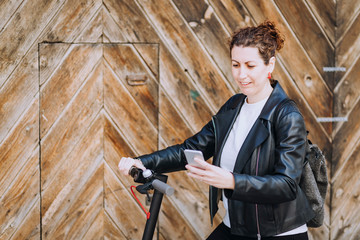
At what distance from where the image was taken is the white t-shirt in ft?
7.35

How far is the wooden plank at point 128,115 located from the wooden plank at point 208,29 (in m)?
0.62

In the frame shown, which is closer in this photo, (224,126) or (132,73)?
(224,126)

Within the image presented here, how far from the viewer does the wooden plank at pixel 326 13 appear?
371 centimetres

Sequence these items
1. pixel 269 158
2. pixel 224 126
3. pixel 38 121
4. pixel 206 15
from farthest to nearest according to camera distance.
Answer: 1. pixel 206 15
2. pixel 38 121
3. pixel 224 126
4. pixel 269 158

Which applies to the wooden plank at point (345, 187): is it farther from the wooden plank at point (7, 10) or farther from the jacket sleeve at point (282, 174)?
the wooden plank at point (7, 10)

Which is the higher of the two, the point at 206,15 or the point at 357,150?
the point at 206,15

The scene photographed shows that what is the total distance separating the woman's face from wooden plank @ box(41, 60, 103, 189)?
1.42 metres

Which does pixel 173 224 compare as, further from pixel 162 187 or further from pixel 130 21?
pixel 162 187

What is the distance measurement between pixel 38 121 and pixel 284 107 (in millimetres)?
1851

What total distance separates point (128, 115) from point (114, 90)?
0.68 feet

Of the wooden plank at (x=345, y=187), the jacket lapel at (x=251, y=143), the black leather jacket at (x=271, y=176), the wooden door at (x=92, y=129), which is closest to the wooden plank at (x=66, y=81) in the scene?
the wooden door at (x=92, y=129)

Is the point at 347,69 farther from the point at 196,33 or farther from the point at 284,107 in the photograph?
the point at 284,107

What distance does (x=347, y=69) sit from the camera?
3.82 meters

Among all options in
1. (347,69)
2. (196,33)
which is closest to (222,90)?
(196,33)
